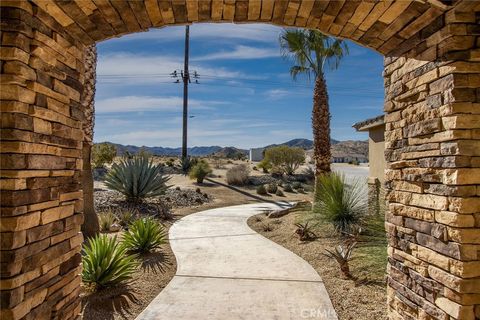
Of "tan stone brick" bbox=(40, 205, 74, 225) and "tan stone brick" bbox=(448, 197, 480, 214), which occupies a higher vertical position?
"tan stone brick" bbox=(448, 197, 480, 214)

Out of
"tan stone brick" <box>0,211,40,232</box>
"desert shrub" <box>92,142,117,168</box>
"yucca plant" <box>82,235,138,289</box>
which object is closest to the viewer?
"tan stone brick" <box>0,211,40,232</box>

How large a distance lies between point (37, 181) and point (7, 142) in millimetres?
392

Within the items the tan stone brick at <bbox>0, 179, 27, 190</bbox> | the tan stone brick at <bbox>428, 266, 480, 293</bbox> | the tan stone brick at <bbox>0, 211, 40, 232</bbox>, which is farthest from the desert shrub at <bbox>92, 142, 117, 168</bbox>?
the tan stone brick at <bbox>428, 266, 480, 293</bbox>

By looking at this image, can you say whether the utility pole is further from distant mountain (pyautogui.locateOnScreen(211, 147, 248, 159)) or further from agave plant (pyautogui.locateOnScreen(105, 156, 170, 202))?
distant mountain (pyautogui.locateOnScreen(211, 147, 248, 159))

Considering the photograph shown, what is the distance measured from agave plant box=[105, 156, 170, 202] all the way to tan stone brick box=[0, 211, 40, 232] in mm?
9821

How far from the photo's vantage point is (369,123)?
922cm

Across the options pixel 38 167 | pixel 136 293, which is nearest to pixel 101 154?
pixel 136 293

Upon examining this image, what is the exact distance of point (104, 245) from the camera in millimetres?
5086

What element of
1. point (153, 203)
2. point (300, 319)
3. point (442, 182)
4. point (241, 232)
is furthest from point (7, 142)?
point (153, 203)

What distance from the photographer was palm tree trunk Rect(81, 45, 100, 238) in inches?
270

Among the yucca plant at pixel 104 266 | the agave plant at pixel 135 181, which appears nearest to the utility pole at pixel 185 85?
the agave plant at pixel 135 181

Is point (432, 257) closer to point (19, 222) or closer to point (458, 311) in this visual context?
point (458, 311)

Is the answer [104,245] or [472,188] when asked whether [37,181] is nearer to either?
[104,245]

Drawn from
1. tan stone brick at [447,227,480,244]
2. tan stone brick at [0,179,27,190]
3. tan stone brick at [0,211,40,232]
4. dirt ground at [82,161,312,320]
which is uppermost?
tan stone brick at [0,179,27,190]
